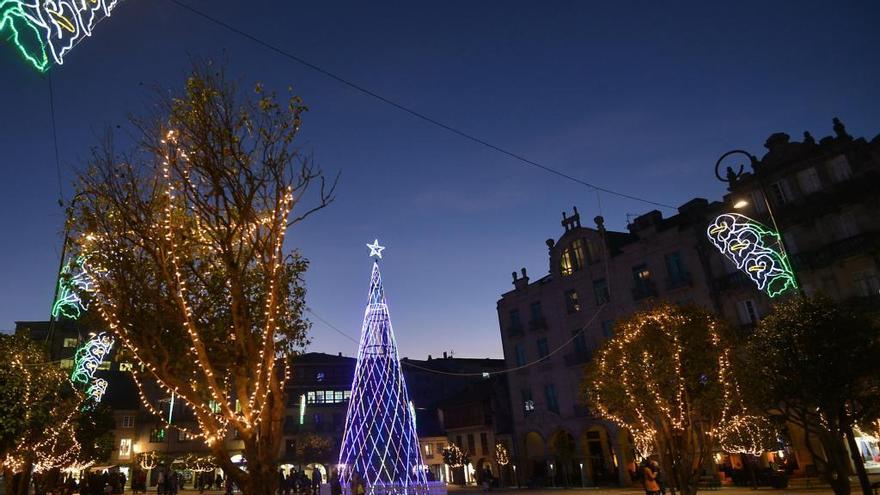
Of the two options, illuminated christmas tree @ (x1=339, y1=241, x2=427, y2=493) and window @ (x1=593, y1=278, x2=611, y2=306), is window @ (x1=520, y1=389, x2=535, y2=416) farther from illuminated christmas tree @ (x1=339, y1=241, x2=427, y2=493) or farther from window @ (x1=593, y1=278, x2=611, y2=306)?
illuminated christmas tree @ (x1=339, y1=241, x2=427, y2=493)

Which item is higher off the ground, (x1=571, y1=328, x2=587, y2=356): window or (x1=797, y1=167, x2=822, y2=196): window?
(x1=797, y1=167, x2=822, y2=196): window

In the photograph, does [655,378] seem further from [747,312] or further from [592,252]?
[592,252]

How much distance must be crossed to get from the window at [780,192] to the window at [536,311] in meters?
17.5

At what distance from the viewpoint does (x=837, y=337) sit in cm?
1246

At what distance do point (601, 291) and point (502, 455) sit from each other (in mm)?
15037

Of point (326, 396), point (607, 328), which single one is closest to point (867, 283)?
point (607, 328)

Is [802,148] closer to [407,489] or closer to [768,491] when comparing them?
[768,491]

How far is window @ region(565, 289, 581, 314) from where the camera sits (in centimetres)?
3884

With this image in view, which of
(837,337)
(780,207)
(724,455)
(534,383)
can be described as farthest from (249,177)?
(534,383)

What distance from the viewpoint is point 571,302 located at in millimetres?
39344

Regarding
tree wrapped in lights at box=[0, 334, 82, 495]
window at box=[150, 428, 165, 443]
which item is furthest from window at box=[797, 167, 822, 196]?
window at box=[150, 428, 165, 443]

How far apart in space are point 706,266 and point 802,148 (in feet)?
25.1

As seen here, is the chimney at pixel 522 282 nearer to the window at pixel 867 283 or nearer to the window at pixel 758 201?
the window at pixel 758 201

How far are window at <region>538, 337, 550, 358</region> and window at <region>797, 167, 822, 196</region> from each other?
1928 centimetres
